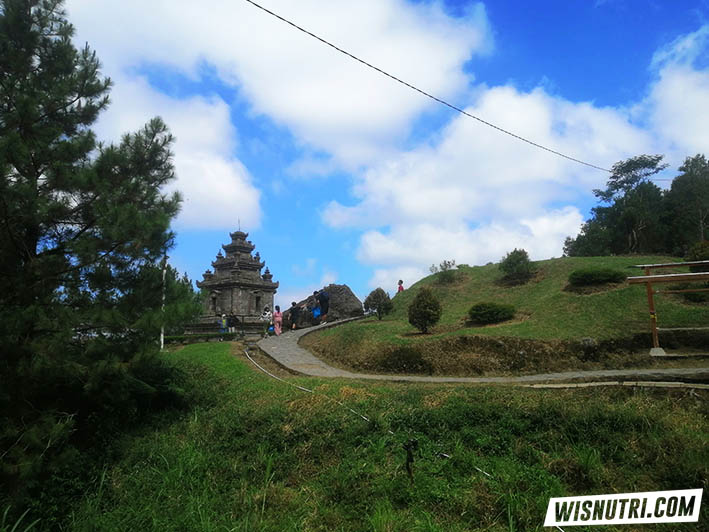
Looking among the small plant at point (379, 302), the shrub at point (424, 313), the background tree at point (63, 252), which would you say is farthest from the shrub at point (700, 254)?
the background tree at point (63, 252)

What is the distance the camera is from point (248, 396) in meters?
10.0

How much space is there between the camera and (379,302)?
21891 millimetres

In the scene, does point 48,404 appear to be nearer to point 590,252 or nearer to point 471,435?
point 471,435

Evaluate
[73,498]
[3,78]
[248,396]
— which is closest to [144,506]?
[73,498]

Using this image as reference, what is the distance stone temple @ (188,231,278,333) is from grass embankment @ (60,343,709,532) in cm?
2632

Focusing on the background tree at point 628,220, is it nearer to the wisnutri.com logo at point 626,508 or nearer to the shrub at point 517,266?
the shrub at point 517,266

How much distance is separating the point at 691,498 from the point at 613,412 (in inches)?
70.7

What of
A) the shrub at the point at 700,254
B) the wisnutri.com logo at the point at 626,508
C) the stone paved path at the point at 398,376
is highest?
the shrub at the point at 700,254

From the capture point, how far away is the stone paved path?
30.1 feet

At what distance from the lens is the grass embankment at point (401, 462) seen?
507cm

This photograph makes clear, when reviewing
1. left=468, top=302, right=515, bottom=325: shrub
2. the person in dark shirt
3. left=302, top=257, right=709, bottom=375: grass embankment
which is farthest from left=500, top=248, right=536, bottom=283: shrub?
the person in dark shirt

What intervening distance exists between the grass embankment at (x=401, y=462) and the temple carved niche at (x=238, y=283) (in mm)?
27171

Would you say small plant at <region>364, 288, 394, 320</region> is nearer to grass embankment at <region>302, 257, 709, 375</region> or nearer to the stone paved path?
grass embankment at <region>302, 257, 709, 375</region>

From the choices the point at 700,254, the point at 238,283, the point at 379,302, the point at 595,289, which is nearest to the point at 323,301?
the point at 379,302
